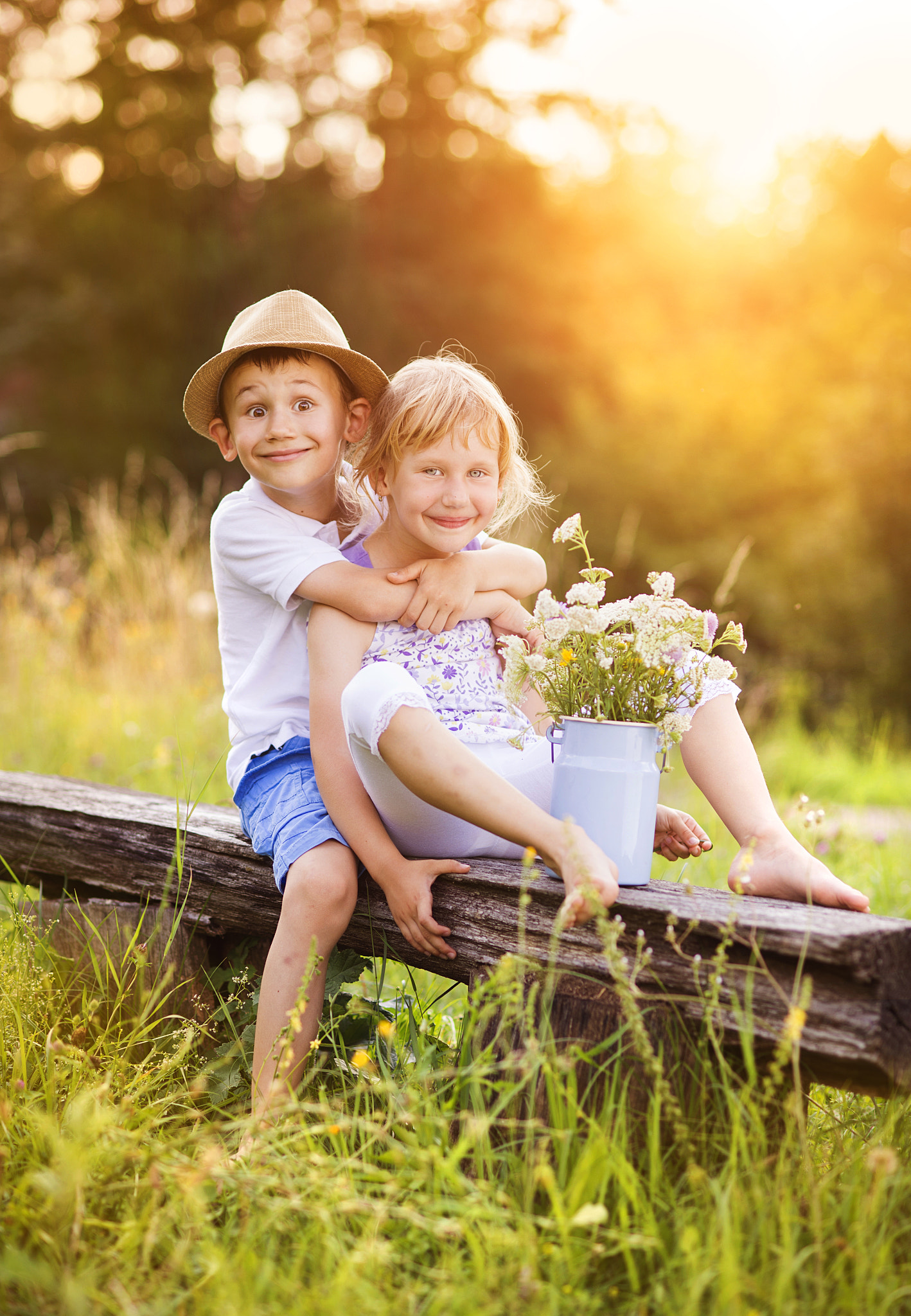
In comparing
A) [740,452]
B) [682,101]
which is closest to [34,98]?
[682,101]

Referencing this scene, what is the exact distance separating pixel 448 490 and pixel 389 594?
22cm

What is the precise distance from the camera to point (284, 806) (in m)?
2.00

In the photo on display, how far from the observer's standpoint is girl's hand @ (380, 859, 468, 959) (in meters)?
1.76

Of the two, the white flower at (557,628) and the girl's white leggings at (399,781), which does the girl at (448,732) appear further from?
the white flower at (557,628)

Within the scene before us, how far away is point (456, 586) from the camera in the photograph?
2057 millimetres

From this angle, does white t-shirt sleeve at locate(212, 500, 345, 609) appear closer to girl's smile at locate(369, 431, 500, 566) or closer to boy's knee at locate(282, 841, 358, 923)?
girl's smile at locate(369, 431, 500, 566)

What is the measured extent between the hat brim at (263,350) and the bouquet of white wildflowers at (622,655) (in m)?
0.66

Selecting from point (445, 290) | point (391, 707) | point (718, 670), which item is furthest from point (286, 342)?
point (445, 290)

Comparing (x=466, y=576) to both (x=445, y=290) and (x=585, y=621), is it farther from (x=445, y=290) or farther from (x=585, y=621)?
(x=445, y=290)

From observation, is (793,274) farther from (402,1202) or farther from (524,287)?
(402,1202)

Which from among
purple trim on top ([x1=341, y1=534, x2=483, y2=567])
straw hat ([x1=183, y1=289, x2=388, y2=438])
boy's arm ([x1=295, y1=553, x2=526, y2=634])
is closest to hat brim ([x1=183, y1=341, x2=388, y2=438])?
straw hat ([x1=183, y1=289, x2=388, y2=438])

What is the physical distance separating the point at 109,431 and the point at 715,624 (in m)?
10.5

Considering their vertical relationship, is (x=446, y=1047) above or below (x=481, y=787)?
below

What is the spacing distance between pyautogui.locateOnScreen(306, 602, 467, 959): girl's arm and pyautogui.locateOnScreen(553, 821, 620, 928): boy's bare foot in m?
0.25
